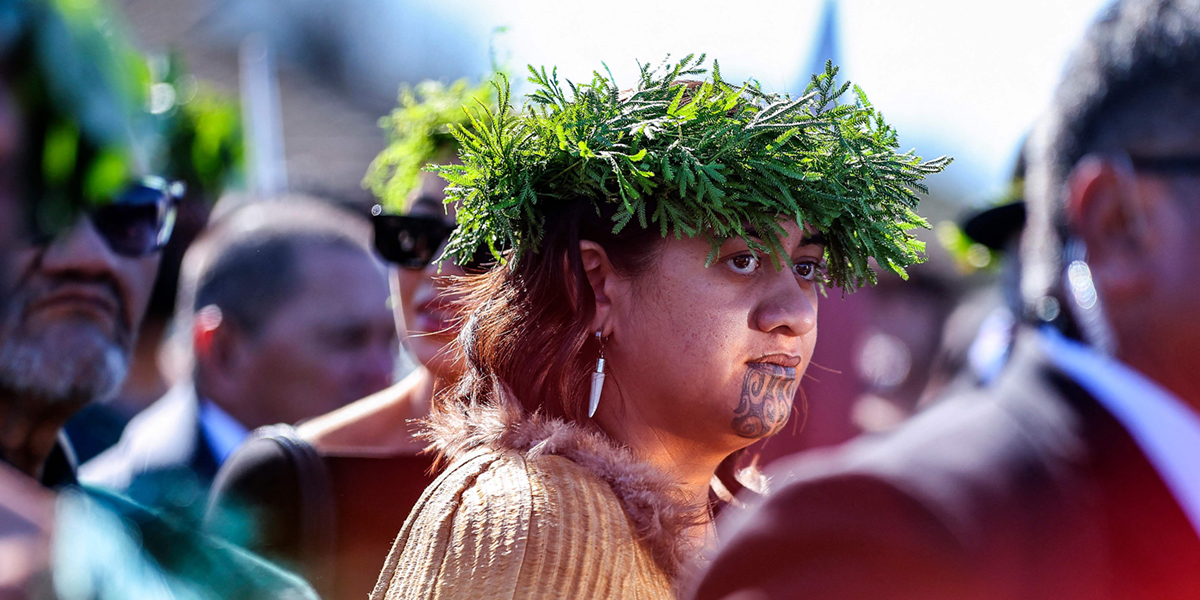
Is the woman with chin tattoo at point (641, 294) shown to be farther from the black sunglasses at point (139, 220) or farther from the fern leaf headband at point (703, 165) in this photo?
the black sunglasses at point (139, 220)

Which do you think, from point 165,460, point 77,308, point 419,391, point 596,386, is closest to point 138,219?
point 77,308

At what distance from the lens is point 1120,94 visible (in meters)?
1.95

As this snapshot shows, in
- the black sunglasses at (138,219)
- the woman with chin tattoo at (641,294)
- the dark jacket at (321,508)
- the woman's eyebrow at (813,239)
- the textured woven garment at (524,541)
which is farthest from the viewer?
the black sunglasses at (138,219)

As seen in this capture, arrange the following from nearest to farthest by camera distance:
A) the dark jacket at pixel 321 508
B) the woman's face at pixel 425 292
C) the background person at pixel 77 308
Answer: the background person at pixel 77 308 < the dark jacket at pixel 321 508 < the woman's face at pixel 425 292

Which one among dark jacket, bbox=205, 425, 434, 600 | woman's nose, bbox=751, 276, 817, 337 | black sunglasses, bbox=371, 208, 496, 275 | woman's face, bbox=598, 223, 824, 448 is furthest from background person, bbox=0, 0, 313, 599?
woman's nose, bbox=751, 276, 817, 337

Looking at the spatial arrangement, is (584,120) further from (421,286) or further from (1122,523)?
(421,286)

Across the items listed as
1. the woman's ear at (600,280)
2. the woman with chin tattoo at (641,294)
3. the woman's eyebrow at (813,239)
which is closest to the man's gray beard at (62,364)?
the woman with chin tattoo at (641,294)

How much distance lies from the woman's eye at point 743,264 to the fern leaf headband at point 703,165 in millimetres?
42

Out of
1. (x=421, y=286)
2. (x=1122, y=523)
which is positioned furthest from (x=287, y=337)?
(x=1122, y=523)

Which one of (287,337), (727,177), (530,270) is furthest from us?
(287,337)

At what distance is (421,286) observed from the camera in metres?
3.40

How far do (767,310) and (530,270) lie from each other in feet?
1.72

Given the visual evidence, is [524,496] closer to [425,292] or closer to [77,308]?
[425,292]

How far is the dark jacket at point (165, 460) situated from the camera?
3596 millimetres
